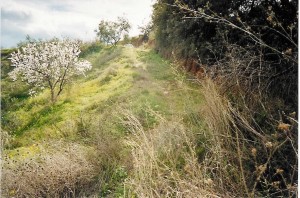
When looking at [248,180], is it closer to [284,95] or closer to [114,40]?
[284,95]

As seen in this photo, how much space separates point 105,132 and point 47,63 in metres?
6.76

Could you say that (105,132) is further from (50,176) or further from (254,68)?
(254,68)

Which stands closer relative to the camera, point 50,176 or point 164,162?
point 164,162

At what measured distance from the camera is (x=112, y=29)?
6.64m

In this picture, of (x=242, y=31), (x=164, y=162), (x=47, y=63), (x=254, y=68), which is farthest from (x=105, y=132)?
(x=47, y=63)

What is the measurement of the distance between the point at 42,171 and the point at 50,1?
2.55 m

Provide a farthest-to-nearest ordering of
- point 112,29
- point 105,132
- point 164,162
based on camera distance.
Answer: point 112,29 → point 105,132 → point 164,162

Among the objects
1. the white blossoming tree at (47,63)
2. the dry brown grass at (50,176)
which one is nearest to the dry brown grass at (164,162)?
the dry brown grass at (50,176)

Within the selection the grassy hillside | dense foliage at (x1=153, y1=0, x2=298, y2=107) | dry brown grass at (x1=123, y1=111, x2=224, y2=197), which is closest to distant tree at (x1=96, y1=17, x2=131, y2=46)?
the grassy hillside

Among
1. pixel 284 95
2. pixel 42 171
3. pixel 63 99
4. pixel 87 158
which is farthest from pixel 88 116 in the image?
pixel 284 95

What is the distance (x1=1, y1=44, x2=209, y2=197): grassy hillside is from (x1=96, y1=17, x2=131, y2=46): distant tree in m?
0.51

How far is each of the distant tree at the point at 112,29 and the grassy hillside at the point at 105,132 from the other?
51 centimetres

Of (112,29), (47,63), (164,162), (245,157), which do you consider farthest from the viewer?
(47,63)

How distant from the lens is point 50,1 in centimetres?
516
